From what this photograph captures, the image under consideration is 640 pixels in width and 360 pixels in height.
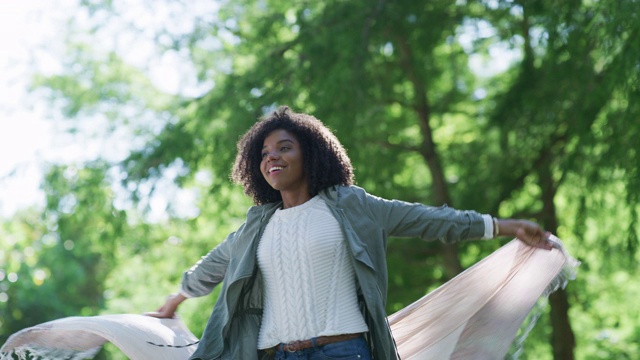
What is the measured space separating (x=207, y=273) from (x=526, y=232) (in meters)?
1.35

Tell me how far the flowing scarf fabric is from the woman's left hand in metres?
0.06

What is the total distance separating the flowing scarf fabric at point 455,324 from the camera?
419 cm

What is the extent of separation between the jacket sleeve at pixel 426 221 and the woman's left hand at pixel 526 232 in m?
0.11

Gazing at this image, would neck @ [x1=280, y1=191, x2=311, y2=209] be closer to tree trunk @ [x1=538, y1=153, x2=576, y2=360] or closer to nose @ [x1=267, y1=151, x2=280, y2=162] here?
nose @ [x1=267, y1=151, x2=280, y2=162]

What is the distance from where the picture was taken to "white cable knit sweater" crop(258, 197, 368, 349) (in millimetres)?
3674

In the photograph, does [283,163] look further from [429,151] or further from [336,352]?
[429,151]

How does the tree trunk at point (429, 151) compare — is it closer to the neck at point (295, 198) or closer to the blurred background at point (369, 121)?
the blurred background at point (369, 121)

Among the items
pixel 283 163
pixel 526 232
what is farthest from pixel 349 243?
pixel 526 232

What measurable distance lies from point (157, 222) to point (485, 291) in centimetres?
856

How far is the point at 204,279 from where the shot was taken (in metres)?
4.34

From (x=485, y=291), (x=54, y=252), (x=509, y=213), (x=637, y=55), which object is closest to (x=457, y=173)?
(x=509, y=213)

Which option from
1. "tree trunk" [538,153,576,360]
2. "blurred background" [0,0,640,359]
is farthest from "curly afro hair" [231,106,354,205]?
"tree trunk" [538,153,576,360]

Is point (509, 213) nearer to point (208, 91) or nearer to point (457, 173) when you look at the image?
point (457, 173)

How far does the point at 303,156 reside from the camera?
4000mm
